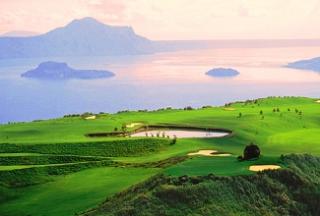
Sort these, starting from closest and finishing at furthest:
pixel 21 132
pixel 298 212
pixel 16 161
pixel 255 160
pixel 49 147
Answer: pixel 298 212 → pixel 255 160 → pixel 16 161 → pixel 49 147 → pixel 21 132

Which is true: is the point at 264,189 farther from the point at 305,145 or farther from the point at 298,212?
the point at 305,145

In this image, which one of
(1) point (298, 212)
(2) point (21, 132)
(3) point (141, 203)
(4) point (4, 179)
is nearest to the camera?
(3) point (141, 203)

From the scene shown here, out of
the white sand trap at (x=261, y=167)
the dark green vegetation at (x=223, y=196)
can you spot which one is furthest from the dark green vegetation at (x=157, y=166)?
the white sand trap at (x=261, y=167)

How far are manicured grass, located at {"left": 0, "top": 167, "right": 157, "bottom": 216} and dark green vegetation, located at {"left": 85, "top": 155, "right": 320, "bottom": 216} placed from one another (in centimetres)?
410

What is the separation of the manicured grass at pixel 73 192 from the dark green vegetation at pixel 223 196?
410 centimetres

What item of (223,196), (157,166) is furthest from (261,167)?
(157,166)

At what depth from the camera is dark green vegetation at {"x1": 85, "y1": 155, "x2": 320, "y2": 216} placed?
97.1 feet

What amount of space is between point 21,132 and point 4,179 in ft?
79.9

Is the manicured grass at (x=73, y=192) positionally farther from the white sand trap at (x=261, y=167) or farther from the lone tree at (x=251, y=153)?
the white sand trap at (x=261, y=167)

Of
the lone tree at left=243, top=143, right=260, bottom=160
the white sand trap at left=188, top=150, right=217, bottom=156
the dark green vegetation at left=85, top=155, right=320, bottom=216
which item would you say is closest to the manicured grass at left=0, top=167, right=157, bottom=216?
the dark green vegetation at left=85, top=155, right=320, bottom=216

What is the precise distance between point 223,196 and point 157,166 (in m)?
15.1

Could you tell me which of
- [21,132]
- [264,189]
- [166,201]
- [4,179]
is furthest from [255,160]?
[21,132]

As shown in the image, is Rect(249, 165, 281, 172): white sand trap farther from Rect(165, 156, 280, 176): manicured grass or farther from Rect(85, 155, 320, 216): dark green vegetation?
Rect(85, 155, 320, 216): dark green vegetation

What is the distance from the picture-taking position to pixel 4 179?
152 ft
